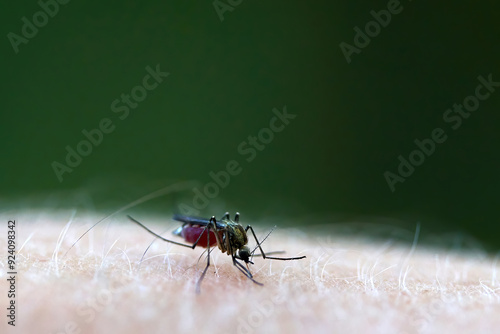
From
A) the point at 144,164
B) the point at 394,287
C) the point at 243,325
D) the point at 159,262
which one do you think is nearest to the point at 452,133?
the point at 144,164

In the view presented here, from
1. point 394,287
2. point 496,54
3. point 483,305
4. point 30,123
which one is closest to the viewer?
point 483,305

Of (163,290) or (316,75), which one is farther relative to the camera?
(316,75)

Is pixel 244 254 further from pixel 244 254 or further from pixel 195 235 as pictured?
pixel 195 235

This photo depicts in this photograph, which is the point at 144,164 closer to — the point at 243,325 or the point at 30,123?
the point at 30,123

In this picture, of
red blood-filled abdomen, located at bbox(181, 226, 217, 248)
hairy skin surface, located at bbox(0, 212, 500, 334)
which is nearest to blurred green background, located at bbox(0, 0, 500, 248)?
red blood-filled abdomen, located at bbox(181, 226, 217, 248)

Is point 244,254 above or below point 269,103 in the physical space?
below

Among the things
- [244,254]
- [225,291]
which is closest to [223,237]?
[244,254]

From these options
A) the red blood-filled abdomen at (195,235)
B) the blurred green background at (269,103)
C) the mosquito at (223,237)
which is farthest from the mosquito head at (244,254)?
the blurred green background at (269,103)
